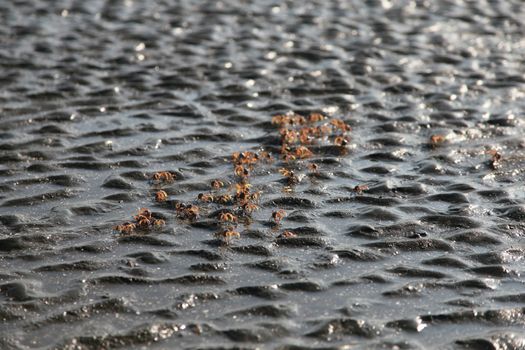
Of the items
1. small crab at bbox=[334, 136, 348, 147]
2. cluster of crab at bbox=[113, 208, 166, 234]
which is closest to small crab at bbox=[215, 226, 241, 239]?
cluster of crab at bbox=[113, 208, 166, 234]

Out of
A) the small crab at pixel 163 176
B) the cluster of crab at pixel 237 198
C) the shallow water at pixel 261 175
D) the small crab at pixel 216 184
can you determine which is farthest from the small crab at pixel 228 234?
the small crab at pixel 163 176

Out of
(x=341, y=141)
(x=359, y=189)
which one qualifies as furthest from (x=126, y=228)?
(x=341, y=141)

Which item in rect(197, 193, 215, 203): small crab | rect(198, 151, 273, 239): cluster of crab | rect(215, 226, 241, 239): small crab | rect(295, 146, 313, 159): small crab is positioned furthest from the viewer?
rect(295, 146, 313, 159): small crab

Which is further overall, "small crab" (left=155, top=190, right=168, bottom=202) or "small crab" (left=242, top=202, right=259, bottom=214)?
"small crab" (left=155, top=190, right=168, bottom=202)

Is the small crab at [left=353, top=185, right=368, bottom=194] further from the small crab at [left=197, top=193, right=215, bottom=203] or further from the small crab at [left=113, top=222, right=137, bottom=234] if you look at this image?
the small crab at [left=113, top=222, right=137, bottom=234]

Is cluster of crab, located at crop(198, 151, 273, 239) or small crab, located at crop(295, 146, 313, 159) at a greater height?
cluster of crab, located at crop(198, 151, 273, 239)

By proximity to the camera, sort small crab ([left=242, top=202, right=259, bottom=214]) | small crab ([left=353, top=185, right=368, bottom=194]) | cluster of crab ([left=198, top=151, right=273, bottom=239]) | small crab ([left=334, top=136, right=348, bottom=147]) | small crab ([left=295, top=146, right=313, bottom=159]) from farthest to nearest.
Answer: small crab ([left=334, top=136, right=348, bottom=147]) → small crab ([left=295, top=146, right=313, bottom=159]) → small crab ([left=353, top=185, right=368, bottom=194]) → small crab ([left=242, top=202, right=259, bottom=214]) → cluster of crab ([left=198, top=151, right=273, bottom=239])

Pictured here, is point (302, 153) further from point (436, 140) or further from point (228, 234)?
point (228, 234)
